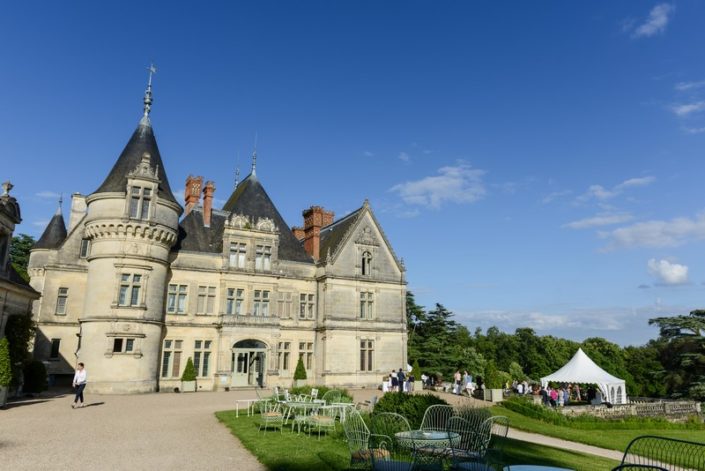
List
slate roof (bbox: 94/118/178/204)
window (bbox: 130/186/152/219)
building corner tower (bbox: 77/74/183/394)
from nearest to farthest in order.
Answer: building corner tower (bbox: 77/74/183/394) < window (bbox: 130/186/152/219) < slate roof (bbox: 94/118/178/204)

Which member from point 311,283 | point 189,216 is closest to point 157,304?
point 189,216

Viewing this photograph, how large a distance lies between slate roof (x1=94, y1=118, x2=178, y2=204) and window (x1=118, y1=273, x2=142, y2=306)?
4687mm

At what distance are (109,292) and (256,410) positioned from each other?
12.5 metres

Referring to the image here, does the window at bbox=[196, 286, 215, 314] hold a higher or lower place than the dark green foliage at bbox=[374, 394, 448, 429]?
higher

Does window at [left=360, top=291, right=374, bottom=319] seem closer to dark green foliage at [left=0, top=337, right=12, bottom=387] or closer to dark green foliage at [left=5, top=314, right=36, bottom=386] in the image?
dark green foliage at [left=5, top=314, right=36, bottom=386]

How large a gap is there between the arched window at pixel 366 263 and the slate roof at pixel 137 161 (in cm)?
1289

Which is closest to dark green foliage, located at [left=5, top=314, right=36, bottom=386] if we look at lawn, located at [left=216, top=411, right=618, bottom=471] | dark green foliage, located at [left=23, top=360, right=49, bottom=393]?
dark green foliage, located at [left=23, top=360, right=49, bottom=393]

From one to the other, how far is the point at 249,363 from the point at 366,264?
33.4 ft

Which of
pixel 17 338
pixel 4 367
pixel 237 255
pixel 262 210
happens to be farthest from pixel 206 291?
pixel 4 367

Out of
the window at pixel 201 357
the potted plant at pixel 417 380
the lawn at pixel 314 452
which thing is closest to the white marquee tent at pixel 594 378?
the potted plant at pixel 417 380

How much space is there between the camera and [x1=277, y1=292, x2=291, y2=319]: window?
3012cm

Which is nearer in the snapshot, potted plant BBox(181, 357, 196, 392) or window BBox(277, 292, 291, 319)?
potted plant BBox(181, 357, 196, 392)

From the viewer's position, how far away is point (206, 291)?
28.1 metres

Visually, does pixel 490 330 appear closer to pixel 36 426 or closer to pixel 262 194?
pixel 262 194
